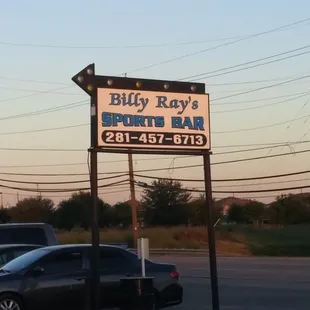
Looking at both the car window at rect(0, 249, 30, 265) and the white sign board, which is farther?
the car window at rect(0, 249, 30, 265)

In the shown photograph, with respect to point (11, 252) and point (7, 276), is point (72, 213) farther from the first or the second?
point (7, 276)

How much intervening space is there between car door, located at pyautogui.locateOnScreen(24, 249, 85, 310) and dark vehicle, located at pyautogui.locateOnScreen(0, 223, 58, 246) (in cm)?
631

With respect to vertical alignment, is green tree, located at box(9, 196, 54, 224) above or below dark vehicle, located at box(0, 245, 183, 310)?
above

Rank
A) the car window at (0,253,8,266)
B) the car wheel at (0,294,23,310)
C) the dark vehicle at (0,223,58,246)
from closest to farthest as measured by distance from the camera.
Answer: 1. the car wheel at (0,294,23,310)
2. the car window at (0,253,8,266)
3. the dark vehicle at (0,223,58,246)

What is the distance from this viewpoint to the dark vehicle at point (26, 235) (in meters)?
22.9

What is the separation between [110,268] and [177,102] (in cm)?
517

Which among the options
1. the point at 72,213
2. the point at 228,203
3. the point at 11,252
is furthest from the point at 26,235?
the point at 228,203

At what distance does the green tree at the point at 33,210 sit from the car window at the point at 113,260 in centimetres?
8074

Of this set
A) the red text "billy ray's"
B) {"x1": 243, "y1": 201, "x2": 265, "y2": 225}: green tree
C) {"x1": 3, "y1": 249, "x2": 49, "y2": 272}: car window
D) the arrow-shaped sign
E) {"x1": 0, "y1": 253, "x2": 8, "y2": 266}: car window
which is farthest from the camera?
{"x1": 243, "y1": 201, "x2": 265, "y2": 225}: green tree

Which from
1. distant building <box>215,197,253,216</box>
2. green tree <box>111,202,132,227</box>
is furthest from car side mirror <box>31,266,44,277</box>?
distant building <box>215,197,253,216</box>

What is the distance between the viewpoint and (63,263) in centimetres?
1662

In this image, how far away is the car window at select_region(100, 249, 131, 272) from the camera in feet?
55.6

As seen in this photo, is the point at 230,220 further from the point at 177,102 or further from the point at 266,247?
the point at 177,102

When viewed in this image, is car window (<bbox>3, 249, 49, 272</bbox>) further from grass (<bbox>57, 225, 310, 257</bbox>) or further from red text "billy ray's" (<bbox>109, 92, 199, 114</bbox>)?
grass (<bbox>57, 225, 310, 257</bbox>)
